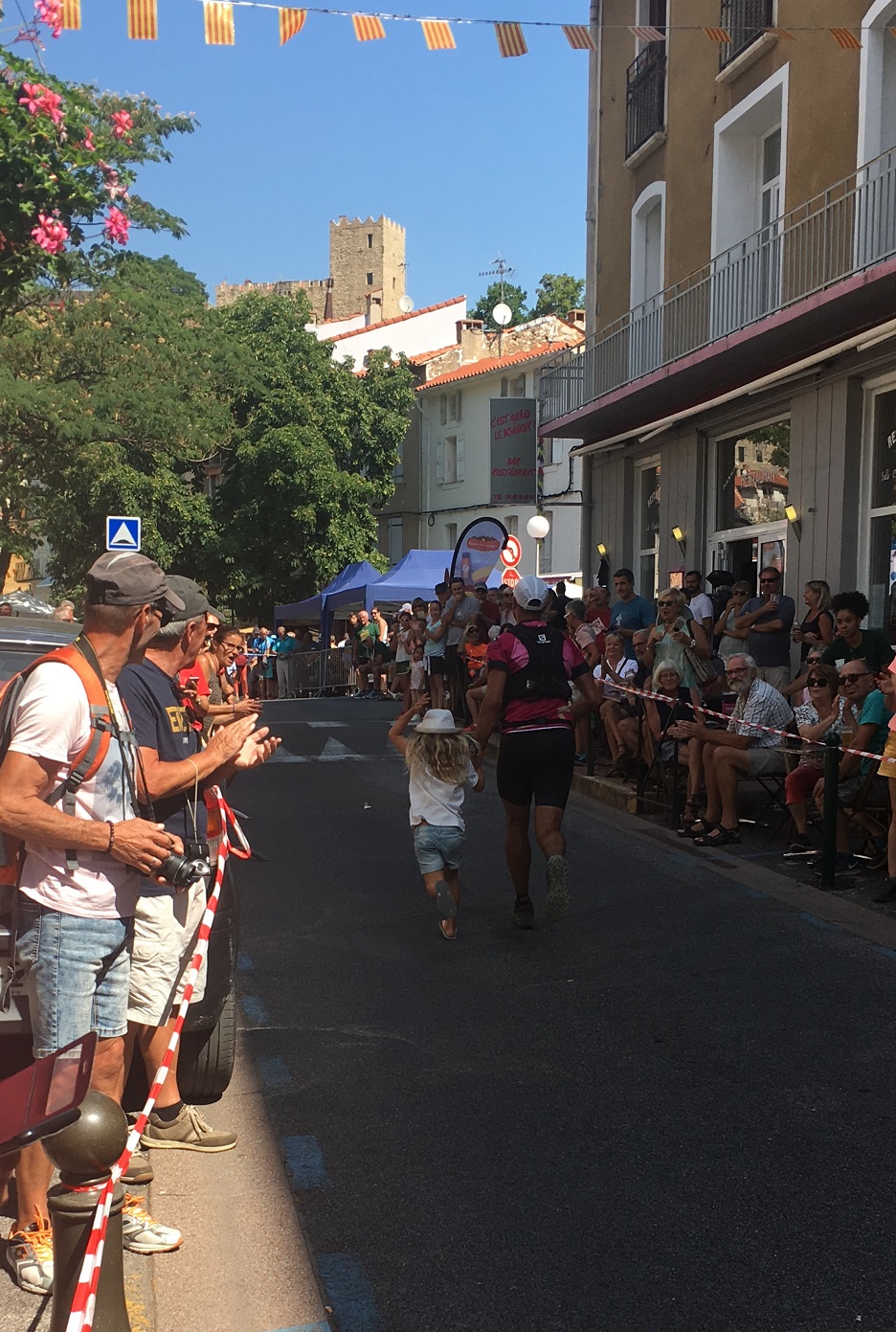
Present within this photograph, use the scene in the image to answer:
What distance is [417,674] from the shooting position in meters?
20.9

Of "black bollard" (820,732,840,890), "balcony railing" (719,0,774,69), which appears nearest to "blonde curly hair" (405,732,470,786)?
"black bollard" (820,732,840,890)

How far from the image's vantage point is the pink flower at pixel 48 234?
14523 millimetres

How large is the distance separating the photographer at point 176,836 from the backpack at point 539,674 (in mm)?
3060

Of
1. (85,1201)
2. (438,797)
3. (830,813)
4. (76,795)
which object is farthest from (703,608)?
(85,1201)

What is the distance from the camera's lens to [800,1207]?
4.09 metres

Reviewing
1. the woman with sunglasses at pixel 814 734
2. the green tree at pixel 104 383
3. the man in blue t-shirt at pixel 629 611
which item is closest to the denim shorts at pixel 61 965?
the woman with sunglasses at pixel 814 734

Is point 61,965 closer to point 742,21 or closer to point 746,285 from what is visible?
point 746,285

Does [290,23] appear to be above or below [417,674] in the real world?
above

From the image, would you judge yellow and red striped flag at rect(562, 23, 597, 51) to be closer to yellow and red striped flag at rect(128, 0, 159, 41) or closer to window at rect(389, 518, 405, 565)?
yellow and red striped flag at rect(128, 0, 159, 41)

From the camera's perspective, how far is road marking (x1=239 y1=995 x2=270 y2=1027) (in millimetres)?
6105

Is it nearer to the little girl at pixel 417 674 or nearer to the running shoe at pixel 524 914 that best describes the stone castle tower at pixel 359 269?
the little girl at pixel 417 674

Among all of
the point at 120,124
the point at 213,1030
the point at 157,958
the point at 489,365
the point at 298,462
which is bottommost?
the point at 213,1030

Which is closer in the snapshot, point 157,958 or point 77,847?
point 77,847

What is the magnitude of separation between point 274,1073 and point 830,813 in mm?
4641
